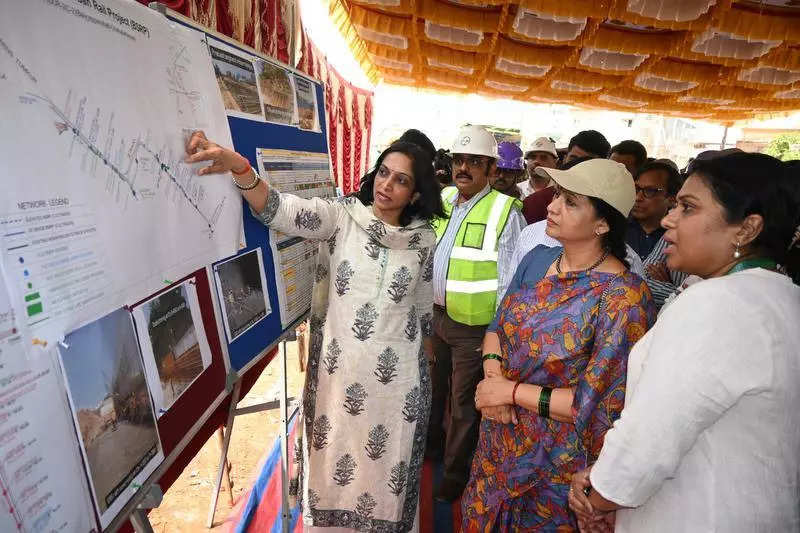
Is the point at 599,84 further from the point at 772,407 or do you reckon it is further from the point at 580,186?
the point at 772,407

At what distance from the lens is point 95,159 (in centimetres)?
77

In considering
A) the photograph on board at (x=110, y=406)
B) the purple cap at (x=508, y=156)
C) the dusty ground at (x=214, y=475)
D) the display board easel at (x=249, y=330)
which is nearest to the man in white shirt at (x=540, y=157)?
the purple cap at (x=508, y=156)

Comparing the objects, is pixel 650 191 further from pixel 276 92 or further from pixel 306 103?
pixel 276 92

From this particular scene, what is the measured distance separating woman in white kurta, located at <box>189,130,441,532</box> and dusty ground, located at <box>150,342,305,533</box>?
0.96 meters

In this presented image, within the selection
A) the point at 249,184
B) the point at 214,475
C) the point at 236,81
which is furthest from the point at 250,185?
the point at 214,475

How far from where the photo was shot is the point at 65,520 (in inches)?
27.1

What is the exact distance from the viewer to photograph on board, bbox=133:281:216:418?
913 mm

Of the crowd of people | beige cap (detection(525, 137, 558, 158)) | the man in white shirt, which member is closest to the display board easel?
the crowd of people

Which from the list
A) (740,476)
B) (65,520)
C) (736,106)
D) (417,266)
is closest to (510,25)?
(417,266)

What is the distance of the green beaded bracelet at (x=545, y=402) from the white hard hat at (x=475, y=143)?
1.54m

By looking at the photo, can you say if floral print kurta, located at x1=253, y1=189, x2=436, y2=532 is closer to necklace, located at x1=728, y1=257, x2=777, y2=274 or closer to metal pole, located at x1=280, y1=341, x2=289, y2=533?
metal pole, located at x1=280, y1=341, x2=289, y2=533

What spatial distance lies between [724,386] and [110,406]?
1.11m

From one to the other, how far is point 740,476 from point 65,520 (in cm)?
120

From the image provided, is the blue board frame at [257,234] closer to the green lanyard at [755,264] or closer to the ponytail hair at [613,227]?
Answer: the ponytail hair at [613,227]
